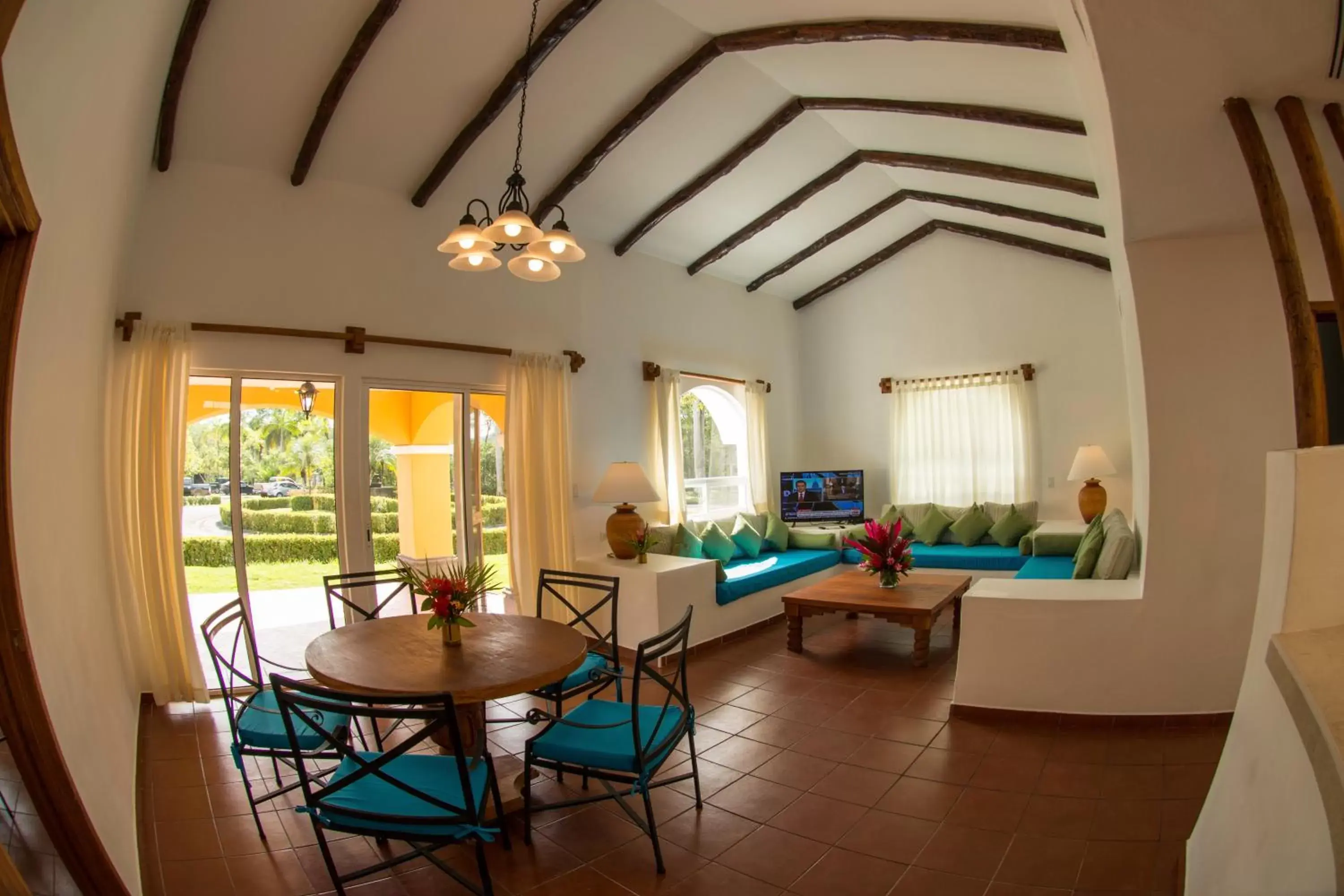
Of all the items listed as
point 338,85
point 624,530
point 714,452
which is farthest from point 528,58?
point 714,452

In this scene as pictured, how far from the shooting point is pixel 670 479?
615cm

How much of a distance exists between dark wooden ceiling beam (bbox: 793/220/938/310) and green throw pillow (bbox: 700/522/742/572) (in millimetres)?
3464

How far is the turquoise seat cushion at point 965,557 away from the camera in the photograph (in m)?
6.02

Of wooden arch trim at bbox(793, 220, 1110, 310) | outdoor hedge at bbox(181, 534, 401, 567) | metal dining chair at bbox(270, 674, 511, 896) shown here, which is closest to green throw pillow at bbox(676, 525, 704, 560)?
outdoor hedge at bbox(181, 534, 401, 567)

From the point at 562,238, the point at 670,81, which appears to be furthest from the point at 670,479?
the point at 562,238

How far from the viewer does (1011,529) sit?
21.0 ft

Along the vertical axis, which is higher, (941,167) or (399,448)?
(941,167)

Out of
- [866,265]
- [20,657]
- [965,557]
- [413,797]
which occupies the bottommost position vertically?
[413,797]

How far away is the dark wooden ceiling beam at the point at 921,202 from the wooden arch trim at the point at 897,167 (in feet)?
1.91

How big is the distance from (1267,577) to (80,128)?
2944 millimetres

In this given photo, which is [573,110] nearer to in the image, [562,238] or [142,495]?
[562,238]

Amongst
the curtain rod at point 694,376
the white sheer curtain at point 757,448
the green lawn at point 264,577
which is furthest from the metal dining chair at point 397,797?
the white sheer curtain at point 757,448

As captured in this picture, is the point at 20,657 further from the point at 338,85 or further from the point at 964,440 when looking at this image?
the point at 964,440

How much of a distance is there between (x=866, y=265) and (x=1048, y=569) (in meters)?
3.92
